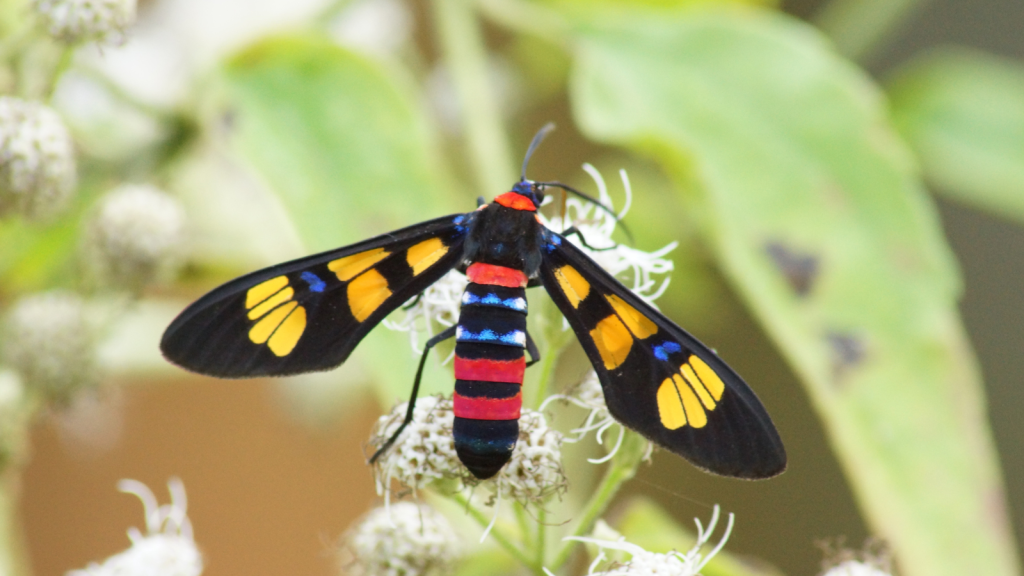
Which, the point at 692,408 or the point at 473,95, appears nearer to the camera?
the point at 692,408

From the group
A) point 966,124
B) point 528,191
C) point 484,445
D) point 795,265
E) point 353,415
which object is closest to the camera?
point 484,445

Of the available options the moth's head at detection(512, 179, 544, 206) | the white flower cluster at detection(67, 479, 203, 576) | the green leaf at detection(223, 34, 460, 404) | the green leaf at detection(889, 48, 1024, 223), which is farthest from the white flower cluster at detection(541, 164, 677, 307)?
the green leaf at detection(889, 48, 1024, 223)

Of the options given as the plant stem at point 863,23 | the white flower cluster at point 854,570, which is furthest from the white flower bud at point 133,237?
the plant stem at point 863,23

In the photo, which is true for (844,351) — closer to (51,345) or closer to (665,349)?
(665,349)

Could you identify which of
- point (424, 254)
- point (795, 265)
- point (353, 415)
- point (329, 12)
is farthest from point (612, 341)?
point (353, 415)

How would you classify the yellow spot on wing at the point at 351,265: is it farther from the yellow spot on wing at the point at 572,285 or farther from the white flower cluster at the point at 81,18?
the white flower cluster at the point at 81,18

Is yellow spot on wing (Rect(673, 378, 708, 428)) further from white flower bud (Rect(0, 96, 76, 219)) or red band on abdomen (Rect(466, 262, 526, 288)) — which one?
white flower bud (Rect(0, 96, 76, 219))
